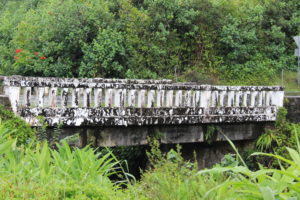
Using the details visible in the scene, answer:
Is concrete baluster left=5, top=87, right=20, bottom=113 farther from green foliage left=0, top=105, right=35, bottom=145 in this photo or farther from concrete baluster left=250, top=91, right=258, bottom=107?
concrete baluster left=250, top=91, right=258, bottom=107

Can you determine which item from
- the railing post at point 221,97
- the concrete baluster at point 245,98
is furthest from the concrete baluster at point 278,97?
the railing post at point 221,97

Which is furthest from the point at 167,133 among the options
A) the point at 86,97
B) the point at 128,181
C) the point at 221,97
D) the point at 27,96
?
the point at 128,181

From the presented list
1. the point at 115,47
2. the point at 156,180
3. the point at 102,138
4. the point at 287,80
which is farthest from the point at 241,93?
the point at 287,80

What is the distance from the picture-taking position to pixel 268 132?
28.2ft

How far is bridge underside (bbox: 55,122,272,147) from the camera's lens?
22.5 ft

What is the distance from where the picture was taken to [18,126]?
226 inches

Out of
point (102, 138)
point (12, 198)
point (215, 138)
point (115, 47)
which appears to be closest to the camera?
point (12, 198)

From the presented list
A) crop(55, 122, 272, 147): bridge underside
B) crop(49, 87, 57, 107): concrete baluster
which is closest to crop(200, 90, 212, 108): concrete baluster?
crop(55, 122, 272, 147): bridge underside

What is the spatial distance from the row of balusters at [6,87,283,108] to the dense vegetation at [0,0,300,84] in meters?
7.23

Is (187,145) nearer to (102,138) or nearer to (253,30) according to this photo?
(102,138)

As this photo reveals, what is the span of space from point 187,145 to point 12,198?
5783 mm

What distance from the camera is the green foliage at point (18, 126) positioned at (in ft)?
Answer: 18.3

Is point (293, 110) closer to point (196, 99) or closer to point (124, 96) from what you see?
point (196, 99)

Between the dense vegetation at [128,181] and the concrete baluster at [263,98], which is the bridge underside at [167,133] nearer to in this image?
the concrete baluster at [263,98]
